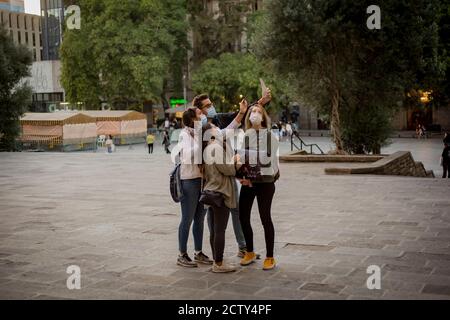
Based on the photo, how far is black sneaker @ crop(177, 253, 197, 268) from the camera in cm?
571

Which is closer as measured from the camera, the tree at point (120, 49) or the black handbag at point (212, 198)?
the black handbag at point (212, 198)

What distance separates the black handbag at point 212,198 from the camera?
534cm

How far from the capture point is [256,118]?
5473mm

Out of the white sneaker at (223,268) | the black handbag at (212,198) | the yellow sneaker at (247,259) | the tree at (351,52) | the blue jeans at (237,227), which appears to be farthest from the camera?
the tree at (351,52)

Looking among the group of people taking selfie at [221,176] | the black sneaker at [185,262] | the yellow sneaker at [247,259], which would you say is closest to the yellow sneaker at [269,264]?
the group of people taking selfie at [221,176]

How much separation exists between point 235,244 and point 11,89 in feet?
83.7

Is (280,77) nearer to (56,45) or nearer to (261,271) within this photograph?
(261,271)

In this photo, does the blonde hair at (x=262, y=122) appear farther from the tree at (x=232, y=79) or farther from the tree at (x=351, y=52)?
the tree at (x=232, y=79)

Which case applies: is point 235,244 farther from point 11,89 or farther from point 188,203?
point 11,89

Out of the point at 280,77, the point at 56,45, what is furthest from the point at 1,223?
the point at 56,45

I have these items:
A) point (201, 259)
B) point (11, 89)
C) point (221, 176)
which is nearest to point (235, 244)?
point (201, 259)

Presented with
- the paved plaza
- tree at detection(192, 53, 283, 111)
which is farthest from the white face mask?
tree at detection(192, 53, 283, 111)

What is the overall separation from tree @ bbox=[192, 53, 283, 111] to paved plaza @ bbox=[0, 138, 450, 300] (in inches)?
1168

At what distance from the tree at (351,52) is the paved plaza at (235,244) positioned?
5811mm
